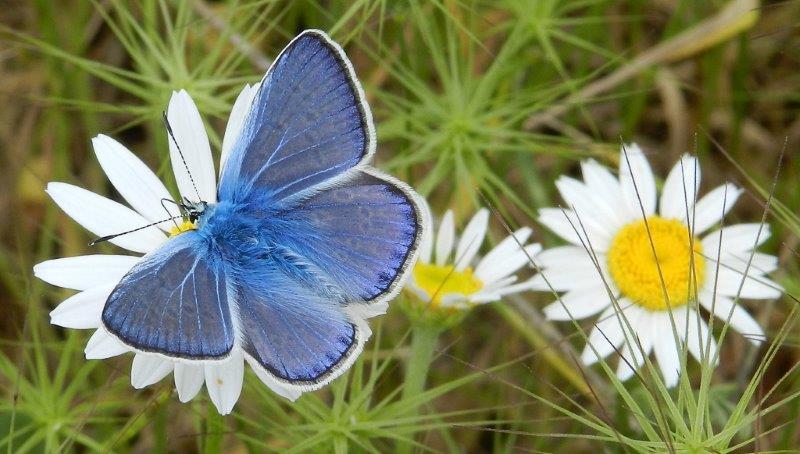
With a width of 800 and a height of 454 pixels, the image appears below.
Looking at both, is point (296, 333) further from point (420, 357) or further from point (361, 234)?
point (420, 357)

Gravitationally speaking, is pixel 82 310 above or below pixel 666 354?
above

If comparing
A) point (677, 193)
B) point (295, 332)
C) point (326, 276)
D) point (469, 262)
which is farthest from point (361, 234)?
point (677, 193)

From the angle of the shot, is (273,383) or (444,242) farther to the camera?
(444,242)

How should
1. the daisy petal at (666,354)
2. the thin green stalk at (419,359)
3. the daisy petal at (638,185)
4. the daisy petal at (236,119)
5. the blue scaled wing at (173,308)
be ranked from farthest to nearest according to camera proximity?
1. the daisy petal at (638,185)
2. the daisy petal at (666,354)
3. the thin green stalk at (419,359)
4. the daisy petal at (236,119)
5. the blue scaled wing at (173,308)

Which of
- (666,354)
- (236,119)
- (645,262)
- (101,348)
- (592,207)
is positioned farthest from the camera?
(592,207)

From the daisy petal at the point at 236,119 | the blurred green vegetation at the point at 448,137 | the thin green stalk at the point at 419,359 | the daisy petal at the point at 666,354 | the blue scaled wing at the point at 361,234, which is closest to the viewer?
the blue scaled wing at the point at 361,234

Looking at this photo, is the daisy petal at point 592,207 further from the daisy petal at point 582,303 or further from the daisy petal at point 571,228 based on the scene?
the daisy petal at point 582,303

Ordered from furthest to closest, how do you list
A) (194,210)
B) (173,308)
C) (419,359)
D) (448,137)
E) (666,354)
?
(448,137) < (666,354) < (419,359) < (194,210) < (173,308)

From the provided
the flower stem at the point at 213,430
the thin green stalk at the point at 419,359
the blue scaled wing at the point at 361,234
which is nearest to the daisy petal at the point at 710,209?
the thin green stalk at the point at 419,359
